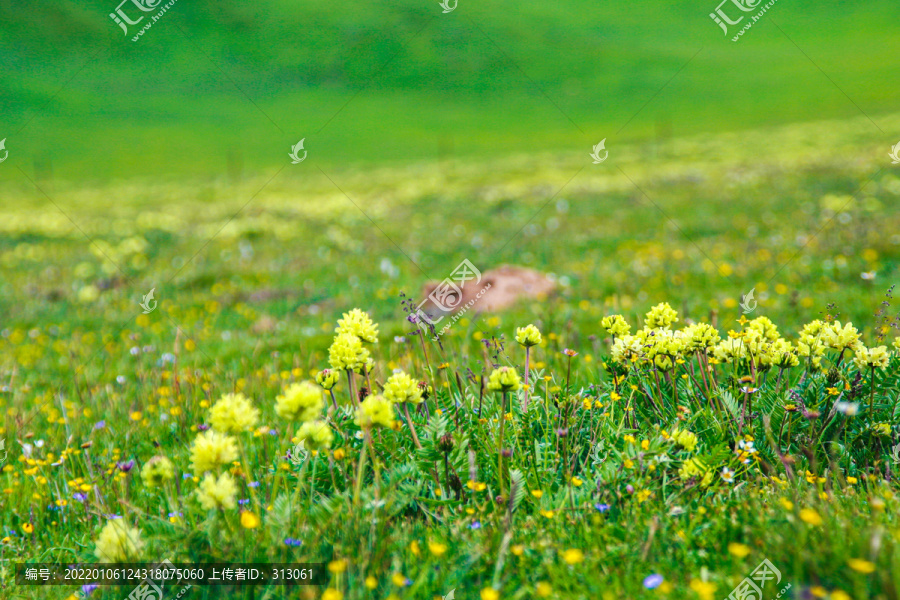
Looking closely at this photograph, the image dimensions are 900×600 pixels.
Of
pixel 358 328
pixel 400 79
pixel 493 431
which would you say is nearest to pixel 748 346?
pixel 493 431

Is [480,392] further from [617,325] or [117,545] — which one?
[117,545]

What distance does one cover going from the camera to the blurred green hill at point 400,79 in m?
85.2

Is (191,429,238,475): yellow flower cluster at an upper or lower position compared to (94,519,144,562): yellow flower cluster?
upper

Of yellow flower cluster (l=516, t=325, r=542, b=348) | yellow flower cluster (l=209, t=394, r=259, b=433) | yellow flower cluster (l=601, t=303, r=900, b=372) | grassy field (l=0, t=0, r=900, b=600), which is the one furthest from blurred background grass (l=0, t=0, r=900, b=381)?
yellow flower cluster (l=209, t=394, r=259, b=433)

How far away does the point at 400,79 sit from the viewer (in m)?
131

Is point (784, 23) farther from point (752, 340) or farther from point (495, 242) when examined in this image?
point (752, 340)

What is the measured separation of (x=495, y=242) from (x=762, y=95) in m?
100

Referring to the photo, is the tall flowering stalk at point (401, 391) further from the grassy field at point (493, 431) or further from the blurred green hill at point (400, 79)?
the blurred green hill at point (400, 79)

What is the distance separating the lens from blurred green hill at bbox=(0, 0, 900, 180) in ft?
280

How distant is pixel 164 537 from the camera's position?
94.5 inches

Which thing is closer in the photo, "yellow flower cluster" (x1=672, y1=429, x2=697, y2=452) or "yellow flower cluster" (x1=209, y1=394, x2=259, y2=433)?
"yellow flower cluster" (x1=209, y1=394, x2=259, y2=433)

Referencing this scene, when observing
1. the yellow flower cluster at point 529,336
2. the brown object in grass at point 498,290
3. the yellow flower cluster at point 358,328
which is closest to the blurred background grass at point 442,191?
the brown object in grass at point 498,290

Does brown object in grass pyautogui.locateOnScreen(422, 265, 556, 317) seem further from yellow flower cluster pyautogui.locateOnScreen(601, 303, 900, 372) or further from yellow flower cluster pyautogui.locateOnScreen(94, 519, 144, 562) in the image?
yellow flower cluster pyautogui.locateOnScreen(94, 519, 144, 562)

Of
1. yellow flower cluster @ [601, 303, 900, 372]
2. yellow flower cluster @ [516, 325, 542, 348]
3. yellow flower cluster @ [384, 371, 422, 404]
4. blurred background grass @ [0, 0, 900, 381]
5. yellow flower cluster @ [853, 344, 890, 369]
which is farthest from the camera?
blurred background grass @ [0, 0, 900, 381]
